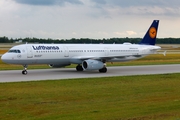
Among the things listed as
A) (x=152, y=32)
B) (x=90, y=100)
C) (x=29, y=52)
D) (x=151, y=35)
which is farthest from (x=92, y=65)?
(x=90, y=100)

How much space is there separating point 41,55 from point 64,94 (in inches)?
538

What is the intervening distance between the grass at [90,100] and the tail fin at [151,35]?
1913 cm

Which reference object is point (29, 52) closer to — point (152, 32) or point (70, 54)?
point (70, 54)

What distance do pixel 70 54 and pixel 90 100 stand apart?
58.4ft

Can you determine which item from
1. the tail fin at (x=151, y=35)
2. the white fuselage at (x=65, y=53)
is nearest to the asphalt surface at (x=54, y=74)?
the white fuselage at (x=65, y=53)

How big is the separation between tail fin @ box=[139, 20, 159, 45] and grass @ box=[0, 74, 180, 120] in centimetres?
1913

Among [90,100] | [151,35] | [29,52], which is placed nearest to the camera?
[90,100]

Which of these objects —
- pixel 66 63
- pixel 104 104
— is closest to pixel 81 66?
pixel 66 63

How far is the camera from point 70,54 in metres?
35.2

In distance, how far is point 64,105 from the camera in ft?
53.6

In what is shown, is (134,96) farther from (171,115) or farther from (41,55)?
(41,55)

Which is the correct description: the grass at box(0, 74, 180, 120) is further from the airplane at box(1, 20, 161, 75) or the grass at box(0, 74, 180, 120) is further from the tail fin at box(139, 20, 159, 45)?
the tail fin at box(139, 20, 159, 45)

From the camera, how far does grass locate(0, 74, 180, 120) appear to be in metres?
13.9

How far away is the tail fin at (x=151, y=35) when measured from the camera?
145 feet
